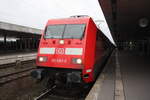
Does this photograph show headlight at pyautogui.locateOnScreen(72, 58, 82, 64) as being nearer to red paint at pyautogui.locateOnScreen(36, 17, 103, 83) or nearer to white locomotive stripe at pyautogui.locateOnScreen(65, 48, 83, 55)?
red paint at pyautogui.locateOnScreen(36, 17, 103, 83)

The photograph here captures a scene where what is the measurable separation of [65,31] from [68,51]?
2.88 ft

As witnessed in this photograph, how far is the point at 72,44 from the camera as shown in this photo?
5.20m

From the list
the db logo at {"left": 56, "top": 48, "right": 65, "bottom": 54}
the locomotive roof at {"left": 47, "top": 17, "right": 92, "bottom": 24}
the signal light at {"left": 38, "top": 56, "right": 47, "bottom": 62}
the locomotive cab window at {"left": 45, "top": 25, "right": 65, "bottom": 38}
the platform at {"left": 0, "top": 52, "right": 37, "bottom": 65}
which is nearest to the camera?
the db logo at {"left": 56, "top": 48, "right": 65, "bottom": 54}

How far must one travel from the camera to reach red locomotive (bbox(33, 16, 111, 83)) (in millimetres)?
4848

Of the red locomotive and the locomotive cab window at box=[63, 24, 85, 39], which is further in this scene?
the locomotive cab window at box=[63, 24, 85, 39]

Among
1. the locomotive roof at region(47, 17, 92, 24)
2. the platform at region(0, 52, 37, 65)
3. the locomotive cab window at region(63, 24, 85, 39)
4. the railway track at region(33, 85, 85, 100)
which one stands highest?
the locomotive roof at region(47, 17, 92, 24)

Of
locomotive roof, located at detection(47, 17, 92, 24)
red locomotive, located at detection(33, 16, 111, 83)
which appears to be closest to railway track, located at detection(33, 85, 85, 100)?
red locomotive, located at detection(33, 16, 111, 83)

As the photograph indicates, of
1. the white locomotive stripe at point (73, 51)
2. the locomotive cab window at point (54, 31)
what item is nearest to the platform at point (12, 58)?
the locomotive cab window at point (54, 31)

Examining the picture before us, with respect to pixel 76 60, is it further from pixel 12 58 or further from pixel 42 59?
pixel 12 58

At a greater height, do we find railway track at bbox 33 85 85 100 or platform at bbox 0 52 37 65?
platform at bbox 0 52 37 65

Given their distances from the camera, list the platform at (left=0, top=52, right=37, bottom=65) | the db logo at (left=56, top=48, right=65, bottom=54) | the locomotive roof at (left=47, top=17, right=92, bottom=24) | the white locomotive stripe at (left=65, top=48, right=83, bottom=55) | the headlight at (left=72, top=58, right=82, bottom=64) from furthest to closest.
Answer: the platform at (left=0, top=52, right=37, bottom=65) < the locomotive roof at (left=47, top=17, right=92, bottom=24) < the db logo at (left=56, top=48, right=65, bottom=54) < the white locomotive stripe at (left=65, top=48, right=83, bottom=55) < the headlight at (left=72, top=58, right=82, bottom=64)

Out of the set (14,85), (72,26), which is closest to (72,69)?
(72,26)

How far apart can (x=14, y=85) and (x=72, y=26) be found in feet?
12.6

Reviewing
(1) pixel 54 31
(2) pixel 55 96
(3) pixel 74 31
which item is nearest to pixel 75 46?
(3) pixel 74 31
